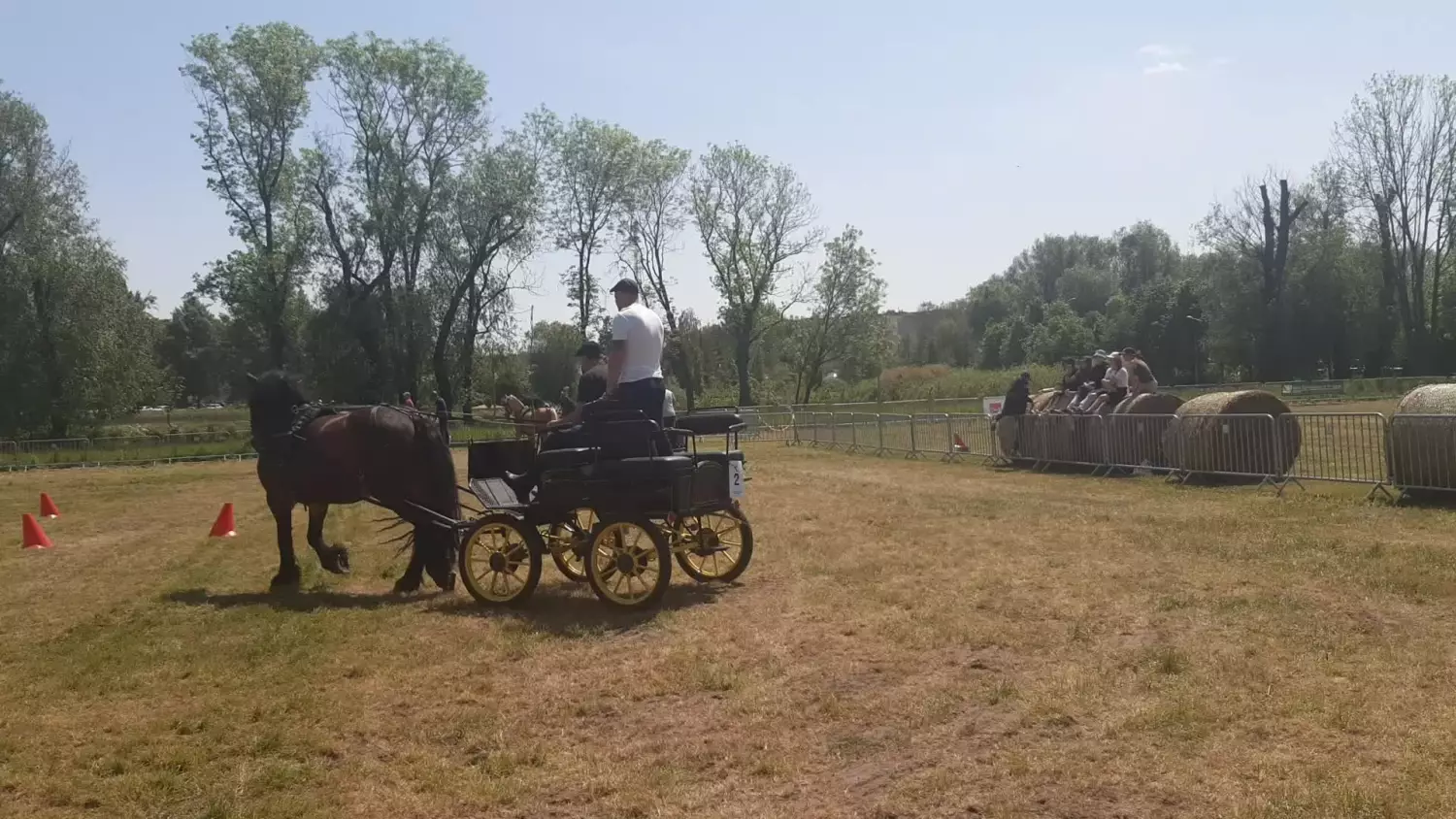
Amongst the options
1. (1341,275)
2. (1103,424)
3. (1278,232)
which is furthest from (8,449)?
(1341,275)

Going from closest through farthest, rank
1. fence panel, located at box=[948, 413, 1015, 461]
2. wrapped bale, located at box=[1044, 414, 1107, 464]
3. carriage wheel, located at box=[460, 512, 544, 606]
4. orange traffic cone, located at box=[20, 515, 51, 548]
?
carriage wheel, located at box=[460, 512, 544, 606]
orange traffic cone, located at box=[20, 515, 51, 548]
wrapped bale, located at box=[1044, 414, 1107, 464]
fence panel, located at box=[948, 413, 1015, 461]

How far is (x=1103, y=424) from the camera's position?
1599 centimetres

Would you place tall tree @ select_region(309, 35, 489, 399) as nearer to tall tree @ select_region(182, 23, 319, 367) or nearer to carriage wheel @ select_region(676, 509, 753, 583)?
tall tree @ select_region(182, 23, 319, 367)

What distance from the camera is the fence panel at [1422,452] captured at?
1056 centimetres

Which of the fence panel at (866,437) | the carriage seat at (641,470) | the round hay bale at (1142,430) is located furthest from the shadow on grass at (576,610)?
the fence panel at (866,437)

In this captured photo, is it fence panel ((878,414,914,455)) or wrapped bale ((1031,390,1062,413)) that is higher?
wrapped bale ((1031,390,1062,413))

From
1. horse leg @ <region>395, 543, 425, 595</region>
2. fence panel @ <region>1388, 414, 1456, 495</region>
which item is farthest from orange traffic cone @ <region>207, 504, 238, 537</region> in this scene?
fence panel @ <region>1388, 414, 1456, 495</region>

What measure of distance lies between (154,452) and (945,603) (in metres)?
32.9

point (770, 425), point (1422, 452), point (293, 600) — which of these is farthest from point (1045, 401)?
point (770, 425)

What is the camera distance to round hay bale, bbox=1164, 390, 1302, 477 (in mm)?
12953

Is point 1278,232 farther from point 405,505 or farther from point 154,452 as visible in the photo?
point 405,505

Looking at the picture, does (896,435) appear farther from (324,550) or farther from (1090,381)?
(324,550)

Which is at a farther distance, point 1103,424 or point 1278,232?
point 1278,232

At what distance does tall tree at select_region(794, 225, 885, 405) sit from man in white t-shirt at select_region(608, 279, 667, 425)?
50.7 m
